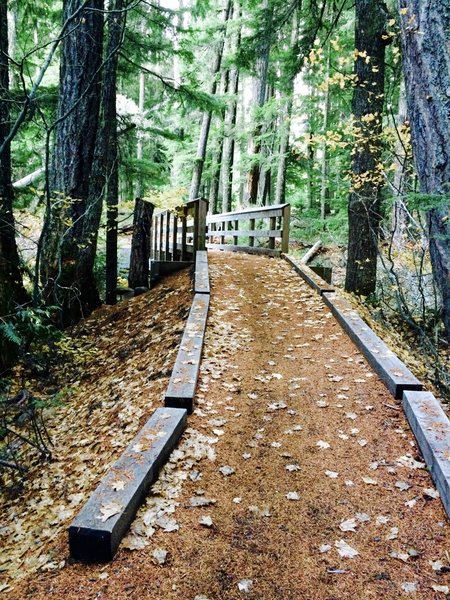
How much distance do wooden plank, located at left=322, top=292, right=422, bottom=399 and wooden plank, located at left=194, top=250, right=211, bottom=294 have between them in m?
2.13

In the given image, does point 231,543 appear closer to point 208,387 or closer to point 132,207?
point 208,387

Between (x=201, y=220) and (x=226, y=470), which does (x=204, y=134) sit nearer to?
(x=201, y=220)

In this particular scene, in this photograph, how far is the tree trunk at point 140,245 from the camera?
36.6 feet

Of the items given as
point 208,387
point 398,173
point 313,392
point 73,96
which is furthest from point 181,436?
point 398,173

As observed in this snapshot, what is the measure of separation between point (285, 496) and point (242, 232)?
10950 mm

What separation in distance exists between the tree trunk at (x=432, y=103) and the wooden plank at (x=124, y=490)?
99.9 inches

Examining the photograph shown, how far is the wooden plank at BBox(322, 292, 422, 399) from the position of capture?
4.44m

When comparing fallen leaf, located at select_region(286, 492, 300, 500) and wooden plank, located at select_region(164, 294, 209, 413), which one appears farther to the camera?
wooden plank, located at select_region(164, 294, 209, 413)

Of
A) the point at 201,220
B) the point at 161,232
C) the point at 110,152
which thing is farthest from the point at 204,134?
the point at 201,220

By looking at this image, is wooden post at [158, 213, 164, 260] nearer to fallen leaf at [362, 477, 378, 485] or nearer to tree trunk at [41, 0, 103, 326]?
tree trunk at [41, 0, 103, 326]

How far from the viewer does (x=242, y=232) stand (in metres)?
13.6

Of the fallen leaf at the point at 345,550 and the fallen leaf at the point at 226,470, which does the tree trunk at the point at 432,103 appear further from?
the fallen leaf at the point at 226,470

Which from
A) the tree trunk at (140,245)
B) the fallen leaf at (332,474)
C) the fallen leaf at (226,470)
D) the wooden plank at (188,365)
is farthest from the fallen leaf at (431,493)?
the tree trunk at (140,245)

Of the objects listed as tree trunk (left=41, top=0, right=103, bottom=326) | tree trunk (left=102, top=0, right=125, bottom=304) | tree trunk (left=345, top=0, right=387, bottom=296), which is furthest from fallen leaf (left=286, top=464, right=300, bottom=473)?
tree trunk (left=102, top=0, right=125, bottom=304)
